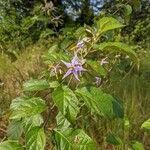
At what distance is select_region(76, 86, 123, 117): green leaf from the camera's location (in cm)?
135

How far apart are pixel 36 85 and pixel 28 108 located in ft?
0.27

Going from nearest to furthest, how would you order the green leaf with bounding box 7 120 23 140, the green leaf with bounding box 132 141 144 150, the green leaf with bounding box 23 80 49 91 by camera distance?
the green leaf with bounding box 23 80 49 91 → the green leaf with bounding box 7 120 23 140 → the green leaf with bounding box 132 141 144 150

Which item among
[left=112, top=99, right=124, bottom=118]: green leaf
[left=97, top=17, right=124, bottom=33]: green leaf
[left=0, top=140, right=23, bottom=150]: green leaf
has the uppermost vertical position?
[left=97, top=17, right=124, bottom=33]: green leaf

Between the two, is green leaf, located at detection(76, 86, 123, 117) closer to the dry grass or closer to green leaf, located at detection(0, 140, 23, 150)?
green leaf, located at detection(0, 140, 23, 150)

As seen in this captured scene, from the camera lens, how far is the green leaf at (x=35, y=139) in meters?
1.36

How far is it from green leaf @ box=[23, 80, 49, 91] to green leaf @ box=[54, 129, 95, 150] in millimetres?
123

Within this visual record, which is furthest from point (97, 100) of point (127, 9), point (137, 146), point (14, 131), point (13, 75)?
point (13, 75)

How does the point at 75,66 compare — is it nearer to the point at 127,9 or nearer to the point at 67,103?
the point at 67,103

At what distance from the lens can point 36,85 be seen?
4.76 ft

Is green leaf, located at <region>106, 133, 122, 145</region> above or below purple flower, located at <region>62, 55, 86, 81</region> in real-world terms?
below

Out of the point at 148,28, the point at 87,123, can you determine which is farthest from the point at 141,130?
the point at 148,28

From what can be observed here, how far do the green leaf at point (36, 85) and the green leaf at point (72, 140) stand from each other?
123 millimetres

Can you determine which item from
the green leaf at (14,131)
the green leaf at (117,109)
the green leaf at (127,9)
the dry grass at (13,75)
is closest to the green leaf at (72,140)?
the green leaf at (117,109)

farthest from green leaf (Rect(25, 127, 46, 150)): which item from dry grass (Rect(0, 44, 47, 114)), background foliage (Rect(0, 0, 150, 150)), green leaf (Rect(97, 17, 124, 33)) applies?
dry grass (Rect(0, 44, 47, 114))
